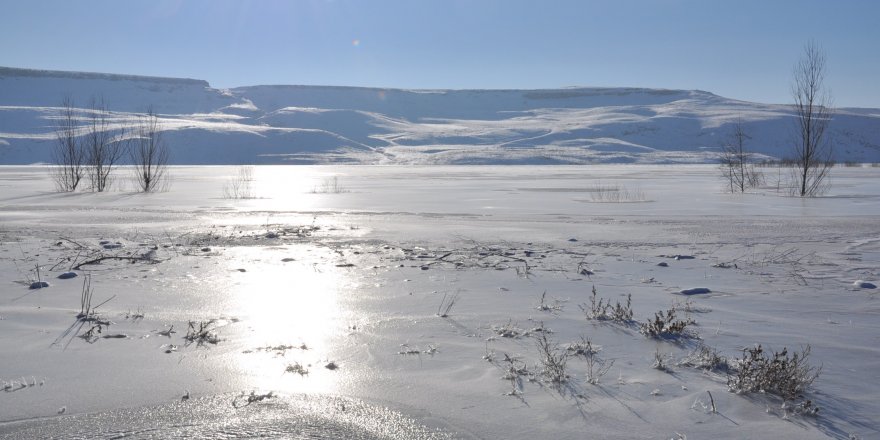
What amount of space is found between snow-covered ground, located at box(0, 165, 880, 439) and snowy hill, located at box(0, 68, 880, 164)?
2829 inches

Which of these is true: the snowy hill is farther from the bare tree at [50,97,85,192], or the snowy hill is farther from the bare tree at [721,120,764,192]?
the bare tree at [50,97,85,192]

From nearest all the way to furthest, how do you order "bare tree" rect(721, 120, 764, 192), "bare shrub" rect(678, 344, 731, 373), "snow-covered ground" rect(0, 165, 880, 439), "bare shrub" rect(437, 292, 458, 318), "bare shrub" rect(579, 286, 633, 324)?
"snow-covered ground" rect(0, 165, 880, 439) → "bare shrub" rect(678, 344, 731, 373) → "bare shrub" rect(579, 286, 633, 324) → "bare shrub" rect(437, 292, 458, 318) → "bare tree" rect(721, 120, 764, 192)

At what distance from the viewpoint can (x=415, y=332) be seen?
5.15 m

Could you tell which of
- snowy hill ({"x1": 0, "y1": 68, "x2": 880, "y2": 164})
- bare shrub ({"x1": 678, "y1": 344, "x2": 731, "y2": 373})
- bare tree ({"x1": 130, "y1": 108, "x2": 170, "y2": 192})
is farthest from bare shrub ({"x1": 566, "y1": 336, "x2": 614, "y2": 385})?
snowy hill ({"x1": 0, "y1": 68, "x2": 880, "y2": 164})

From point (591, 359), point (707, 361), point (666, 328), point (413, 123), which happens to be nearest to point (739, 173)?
point (666, 328)

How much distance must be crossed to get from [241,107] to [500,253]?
515 feet

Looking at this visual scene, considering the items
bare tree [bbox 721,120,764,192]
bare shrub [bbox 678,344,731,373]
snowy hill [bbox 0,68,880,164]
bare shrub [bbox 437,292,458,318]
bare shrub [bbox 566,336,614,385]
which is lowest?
bare shrub [bbox 437,292,458,318]

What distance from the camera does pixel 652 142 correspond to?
359 feet

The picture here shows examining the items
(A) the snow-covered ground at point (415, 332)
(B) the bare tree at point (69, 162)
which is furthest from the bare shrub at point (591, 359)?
(B) the bare tree at point (69, 162)

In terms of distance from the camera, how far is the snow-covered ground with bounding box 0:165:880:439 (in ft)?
11.3

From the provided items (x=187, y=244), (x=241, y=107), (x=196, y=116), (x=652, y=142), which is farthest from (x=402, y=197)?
(x=241, y=107)

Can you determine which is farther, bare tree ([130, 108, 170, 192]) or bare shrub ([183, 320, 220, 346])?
bare tree ([130, 108, 170, 192])

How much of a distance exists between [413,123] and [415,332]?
146 m

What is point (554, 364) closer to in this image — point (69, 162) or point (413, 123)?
point (69, 162)
